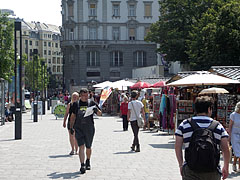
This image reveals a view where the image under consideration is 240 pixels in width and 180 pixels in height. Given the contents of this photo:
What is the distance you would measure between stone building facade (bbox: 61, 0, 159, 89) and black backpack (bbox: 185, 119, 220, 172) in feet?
227

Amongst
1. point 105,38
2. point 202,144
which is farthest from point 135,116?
point 105,38

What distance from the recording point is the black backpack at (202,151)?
5.26 metres

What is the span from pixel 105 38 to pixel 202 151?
7055 centimetres

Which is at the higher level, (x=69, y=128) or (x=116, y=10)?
(x=116, y=10)

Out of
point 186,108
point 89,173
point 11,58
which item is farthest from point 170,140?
point 11,58

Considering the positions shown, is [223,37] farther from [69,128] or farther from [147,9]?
[147,9]

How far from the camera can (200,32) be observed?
36.2 m

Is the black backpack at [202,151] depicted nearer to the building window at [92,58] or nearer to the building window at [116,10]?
the building window at [92,58]

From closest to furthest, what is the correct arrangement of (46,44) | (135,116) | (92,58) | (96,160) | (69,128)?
(96,160), (69,128), (135,116), (92,58), (46,44)

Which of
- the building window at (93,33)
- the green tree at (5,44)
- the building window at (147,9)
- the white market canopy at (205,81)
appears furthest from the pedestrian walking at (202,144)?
the building window at (147,9)

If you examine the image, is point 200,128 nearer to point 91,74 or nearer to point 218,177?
point 218,177

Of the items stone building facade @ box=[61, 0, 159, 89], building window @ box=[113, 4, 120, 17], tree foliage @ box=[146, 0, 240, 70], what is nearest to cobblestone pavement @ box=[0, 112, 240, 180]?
tree foliage @ box=[146, 0, 240, 70]

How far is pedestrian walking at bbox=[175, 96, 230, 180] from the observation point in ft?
17.3

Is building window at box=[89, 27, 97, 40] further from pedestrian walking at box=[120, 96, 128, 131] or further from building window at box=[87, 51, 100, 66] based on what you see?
pedestrian walking at box=[120, 96, 128, 131]
